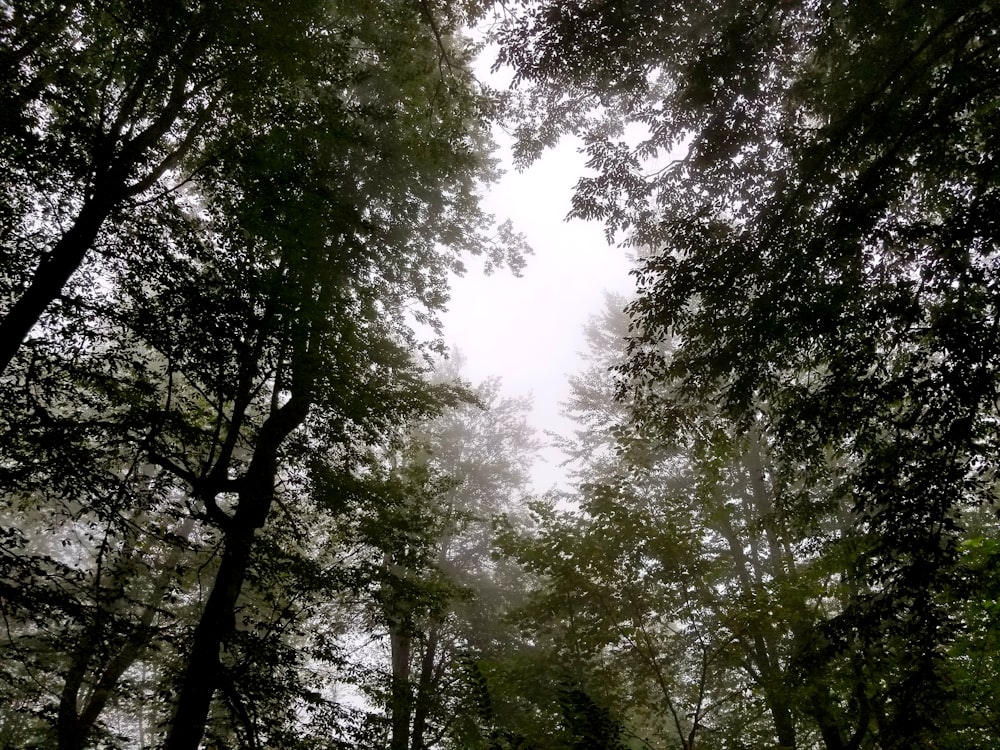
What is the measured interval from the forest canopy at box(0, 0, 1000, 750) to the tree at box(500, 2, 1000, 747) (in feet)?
→ 0.14

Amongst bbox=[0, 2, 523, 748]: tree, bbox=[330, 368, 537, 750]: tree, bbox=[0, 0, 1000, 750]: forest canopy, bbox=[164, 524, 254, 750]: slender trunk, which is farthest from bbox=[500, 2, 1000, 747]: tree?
bbox=[164, 524, 254, 750]: slender trunk

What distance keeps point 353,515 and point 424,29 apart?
300 inches

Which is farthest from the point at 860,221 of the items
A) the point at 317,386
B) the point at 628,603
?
the point at 317,386

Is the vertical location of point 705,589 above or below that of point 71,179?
below

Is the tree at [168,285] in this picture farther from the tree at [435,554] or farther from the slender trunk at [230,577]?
the tree at [435,554]

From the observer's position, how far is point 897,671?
639cm

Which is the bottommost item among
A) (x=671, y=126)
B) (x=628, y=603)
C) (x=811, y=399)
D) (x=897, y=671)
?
(x=897, y=671)

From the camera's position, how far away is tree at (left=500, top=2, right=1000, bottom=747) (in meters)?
3.97

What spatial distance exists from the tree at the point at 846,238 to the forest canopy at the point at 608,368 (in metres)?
0.04

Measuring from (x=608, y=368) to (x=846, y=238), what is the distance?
9.08 feet

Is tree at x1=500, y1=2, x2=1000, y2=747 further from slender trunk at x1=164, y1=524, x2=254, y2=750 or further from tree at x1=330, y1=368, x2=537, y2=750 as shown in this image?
slender trunk at x1=164, y1=524, x2=254, y2=750

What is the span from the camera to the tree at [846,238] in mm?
3975

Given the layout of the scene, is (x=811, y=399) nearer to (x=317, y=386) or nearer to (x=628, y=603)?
(x=628, y=603)

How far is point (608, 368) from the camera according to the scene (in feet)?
21.1
